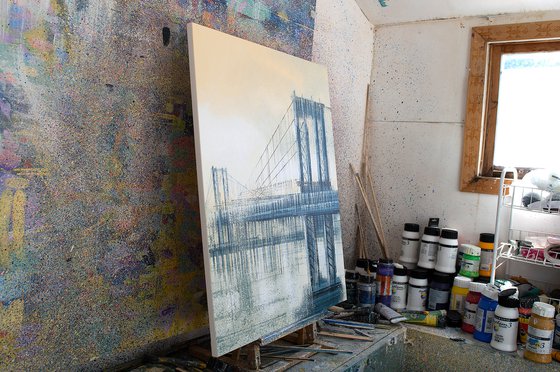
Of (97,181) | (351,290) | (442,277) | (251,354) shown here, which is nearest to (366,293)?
(351,290)

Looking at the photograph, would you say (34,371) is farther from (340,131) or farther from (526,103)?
(526,103)


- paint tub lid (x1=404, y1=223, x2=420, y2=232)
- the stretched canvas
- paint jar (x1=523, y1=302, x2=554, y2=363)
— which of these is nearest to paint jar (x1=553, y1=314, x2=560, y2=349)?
paint jar (x1=523, y1=302, x2=554, y2=363)

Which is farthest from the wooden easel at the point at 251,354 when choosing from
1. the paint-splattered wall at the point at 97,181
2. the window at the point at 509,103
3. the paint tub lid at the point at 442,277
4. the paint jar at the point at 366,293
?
the window at the point at 509,103

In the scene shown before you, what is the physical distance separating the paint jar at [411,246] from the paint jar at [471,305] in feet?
1.40

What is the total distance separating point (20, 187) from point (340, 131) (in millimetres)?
1880

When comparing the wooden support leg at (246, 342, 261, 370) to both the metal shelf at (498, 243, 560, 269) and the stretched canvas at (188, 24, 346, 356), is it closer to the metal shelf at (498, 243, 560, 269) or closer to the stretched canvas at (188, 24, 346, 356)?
the stretched canvas at (188, 24, 346, 356)

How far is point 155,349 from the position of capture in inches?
76.7

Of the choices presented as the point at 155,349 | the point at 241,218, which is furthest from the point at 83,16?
the point at 155,349

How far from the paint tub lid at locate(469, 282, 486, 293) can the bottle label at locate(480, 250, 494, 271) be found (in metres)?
0.18

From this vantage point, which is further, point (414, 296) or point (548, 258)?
point (414, 296)

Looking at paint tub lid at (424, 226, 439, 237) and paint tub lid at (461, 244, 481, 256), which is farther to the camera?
paint tub lid at (424, 226, 439, 237)

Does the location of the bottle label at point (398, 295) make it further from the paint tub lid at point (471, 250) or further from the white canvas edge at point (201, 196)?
the white canvas edge at point (201, 196)

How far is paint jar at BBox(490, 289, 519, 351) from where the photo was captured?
2.35 m

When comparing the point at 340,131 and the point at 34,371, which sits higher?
the point at 340,131
